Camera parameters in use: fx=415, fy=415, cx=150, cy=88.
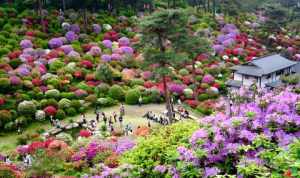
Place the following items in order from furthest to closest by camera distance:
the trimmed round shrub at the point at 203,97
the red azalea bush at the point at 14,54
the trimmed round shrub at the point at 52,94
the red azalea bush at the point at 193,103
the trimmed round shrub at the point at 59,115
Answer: the red azalea bush at the point at 14,54
the trimmed round shrub at the point at 203,97
the red azalea bush at the point at 193,103
the trimmed round shrub at the point at 52,94
the trimmed round shrub at the point at 59,115

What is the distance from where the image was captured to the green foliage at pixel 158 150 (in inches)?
416

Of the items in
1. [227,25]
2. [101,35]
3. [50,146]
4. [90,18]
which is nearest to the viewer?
[50,146]

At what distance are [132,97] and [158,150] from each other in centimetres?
2557

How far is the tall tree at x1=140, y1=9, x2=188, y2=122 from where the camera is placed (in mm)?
26844

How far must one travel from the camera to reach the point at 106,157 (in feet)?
65.5

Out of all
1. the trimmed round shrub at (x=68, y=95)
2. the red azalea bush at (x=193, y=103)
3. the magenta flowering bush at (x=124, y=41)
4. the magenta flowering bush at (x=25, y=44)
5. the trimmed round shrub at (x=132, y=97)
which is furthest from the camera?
the magenta flowering bush at (x=124, y=41)

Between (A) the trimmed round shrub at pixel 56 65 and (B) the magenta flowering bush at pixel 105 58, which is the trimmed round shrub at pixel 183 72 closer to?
(B) the magenta flowering bush at pixel 105 58

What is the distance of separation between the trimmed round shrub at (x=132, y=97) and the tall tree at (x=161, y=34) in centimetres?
835

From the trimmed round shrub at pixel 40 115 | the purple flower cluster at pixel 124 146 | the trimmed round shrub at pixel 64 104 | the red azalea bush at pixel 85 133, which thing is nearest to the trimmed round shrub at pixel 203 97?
the trimmed round shrub at pixel 64 104

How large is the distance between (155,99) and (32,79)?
11.1 m

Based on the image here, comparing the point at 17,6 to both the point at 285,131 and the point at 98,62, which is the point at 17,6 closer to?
the point at 98,62

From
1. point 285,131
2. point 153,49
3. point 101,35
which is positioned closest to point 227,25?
point 101,35

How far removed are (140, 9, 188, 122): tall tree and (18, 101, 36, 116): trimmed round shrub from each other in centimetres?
1035

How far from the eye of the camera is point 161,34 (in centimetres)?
2794
